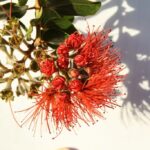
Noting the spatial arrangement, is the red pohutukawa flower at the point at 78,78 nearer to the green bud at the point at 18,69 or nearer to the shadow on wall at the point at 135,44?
the green bud at the point at 18,69

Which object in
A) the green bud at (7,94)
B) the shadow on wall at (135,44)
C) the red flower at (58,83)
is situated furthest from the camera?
the shadow on wall at (135,44)

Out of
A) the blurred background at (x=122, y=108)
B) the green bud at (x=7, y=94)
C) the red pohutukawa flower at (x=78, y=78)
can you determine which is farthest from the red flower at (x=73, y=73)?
the blurred background at (x=122, y=108)

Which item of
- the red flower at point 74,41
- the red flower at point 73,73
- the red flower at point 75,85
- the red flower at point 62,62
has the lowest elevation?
the red flower at point 75,85

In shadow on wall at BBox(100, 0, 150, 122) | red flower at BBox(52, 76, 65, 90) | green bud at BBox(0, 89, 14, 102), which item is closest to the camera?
red flower at BBox(52, 76, 65, 90)

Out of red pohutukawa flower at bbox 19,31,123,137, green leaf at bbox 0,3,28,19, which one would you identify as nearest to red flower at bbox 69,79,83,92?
red pohutukawa flower at bbox 19,31,123,137

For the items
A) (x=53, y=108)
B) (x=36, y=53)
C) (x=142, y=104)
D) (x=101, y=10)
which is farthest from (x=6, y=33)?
(x=142, y=104)

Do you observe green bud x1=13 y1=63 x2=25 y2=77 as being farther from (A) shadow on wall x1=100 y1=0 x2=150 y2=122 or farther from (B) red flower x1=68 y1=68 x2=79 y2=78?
(A) shadow on wall x1=100 y1=0 x2=150 y2=122

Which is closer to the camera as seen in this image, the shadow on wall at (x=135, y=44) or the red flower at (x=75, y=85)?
the red flower at (x=75, y=85)

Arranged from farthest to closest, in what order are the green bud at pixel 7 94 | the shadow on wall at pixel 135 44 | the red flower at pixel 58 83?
the shadow on wall at pixel 135 44 → the green bud at pixel 7 94 → the red flower at pixel 58 83
